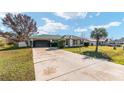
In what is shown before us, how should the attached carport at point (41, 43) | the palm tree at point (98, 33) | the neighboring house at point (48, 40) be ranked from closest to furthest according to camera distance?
the palm tree at point (98, 33)
the neighboring house at point (48, 40)
the attached carport at point (41, 43)

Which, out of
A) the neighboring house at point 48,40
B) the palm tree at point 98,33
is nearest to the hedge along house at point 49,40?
the neighboring house at point 48,40

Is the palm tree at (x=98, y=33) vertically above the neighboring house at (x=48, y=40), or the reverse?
the palm tree at (x=98, y=33)

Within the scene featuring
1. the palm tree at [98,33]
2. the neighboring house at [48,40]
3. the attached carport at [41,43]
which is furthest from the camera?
the attached carport at [41,43]

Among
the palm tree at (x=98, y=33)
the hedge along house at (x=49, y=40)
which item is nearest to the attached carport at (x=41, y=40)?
the hedge along house at (x=49, y=40)

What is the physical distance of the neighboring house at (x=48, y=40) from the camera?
1479 cm

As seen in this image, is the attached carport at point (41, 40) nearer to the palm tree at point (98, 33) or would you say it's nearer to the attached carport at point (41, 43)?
the attached carport at point (41, 43)

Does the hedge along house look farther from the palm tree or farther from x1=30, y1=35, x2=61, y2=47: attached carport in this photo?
the palm tree

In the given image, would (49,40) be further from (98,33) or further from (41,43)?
(98,33)

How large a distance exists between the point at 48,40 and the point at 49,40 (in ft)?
0.45

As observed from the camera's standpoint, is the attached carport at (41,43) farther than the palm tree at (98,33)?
Yes

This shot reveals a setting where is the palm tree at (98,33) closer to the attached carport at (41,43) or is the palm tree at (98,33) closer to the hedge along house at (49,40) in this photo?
the hedge along house at (49,40)
